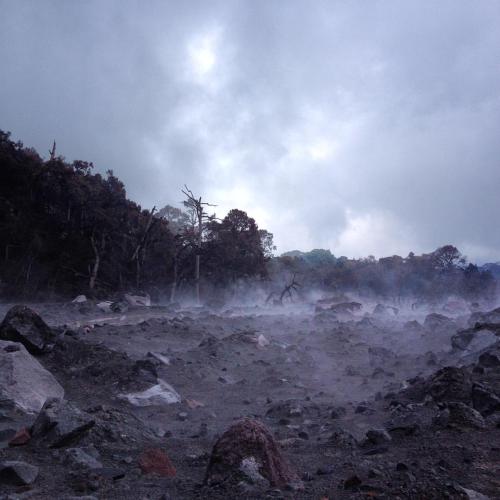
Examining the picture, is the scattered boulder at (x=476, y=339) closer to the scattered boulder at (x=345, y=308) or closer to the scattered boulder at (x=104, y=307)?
the scattered boulder at (x=104, y=307)

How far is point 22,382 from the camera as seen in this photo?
5.84 meters

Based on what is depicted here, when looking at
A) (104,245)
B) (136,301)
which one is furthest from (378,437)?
(104,245)

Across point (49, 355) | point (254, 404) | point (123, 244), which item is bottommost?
point (254, 404)

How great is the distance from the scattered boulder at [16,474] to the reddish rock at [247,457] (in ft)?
4.25

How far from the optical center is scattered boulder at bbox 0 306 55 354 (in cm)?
796

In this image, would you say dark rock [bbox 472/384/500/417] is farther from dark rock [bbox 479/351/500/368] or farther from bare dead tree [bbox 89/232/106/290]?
bare dead tree [bbox 89/232/106/290]

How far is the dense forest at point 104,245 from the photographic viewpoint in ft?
76.8

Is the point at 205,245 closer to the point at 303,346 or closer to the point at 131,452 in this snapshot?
the point at 303,346

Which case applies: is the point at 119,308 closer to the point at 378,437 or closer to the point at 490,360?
the point at 490,360

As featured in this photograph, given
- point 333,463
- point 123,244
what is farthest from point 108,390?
point 123,244

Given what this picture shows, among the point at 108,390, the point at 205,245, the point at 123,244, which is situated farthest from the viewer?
the point at 205,245

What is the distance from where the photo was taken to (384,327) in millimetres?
19703

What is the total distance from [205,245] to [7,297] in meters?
14.3

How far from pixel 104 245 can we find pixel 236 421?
80.3 feet
